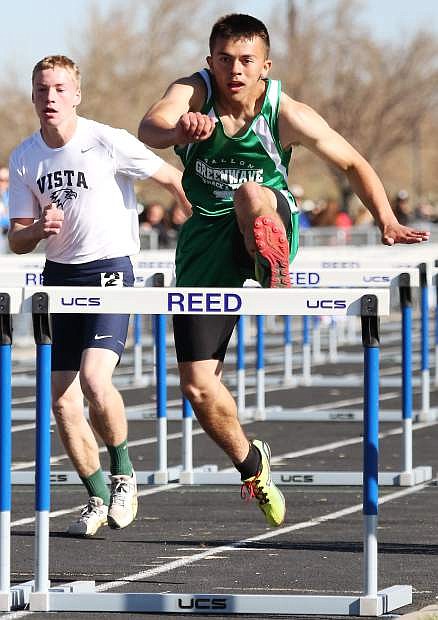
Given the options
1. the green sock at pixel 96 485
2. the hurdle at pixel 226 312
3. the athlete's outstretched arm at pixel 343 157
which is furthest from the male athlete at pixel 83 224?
the hurdle at pixel 226 312

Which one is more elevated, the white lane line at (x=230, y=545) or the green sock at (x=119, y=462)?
the green sock at (x=119, y=462)

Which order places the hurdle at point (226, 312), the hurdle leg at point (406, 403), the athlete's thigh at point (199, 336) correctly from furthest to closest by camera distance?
the hurdle leg at point (406, 403), the athlete's thigh at point (199, 336), the hurdle at point (226, 312)

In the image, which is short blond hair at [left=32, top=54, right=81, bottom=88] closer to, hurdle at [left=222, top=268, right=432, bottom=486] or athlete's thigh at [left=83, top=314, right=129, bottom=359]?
athlete's thigh at [left=83, top=314, right=129, bottom=359]

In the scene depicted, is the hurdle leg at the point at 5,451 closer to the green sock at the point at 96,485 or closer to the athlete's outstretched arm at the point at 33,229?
the athlete's outstretched arm at the point at 33,229

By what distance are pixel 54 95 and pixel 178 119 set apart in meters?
1.39

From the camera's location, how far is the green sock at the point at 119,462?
9398mm

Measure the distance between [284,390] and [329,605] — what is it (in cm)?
1276

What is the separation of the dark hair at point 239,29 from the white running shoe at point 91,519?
2.59 m

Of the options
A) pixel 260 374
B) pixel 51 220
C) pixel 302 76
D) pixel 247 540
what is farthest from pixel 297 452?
pixel 302 76

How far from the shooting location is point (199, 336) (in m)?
8.39

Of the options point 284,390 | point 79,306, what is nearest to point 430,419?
point 284,390

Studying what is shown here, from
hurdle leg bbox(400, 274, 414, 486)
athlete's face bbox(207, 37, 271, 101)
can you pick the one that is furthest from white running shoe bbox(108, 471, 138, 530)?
hurdle leg bbox(400, 274, 414, 486)

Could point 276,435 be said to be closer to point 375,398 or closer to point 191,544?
point 191,544

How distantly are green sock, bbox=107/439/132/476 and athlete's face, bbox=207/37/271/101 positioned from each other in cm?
207
